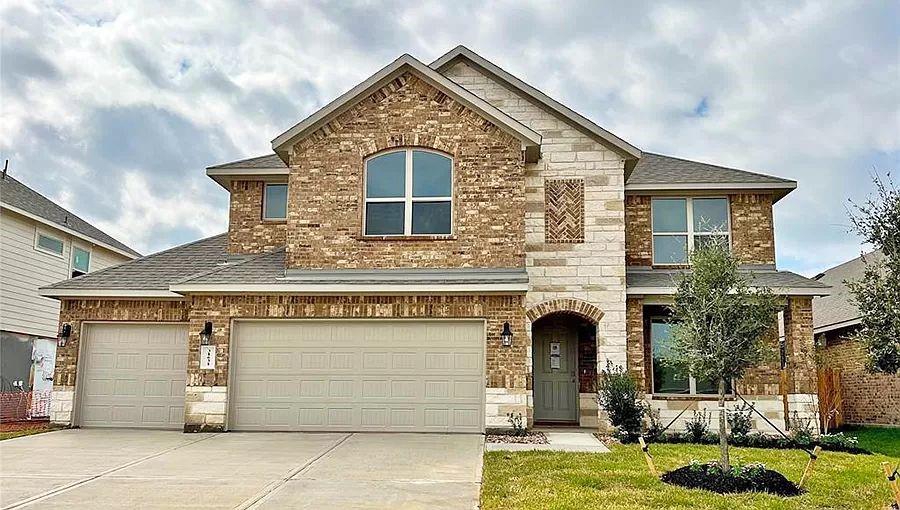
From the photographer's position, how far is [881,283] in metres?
8.64

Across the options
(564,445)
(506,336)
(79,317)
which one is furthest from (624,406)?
(79,317)

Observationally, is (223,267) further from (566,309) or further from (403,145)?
(566,309)

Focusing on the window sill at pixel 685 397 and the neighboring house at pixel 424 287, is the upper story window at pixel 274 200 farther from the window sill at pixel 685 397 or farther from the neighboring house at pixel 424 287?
the window sill at pixel 685 397

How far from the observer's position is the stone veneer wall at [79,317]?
1489cm

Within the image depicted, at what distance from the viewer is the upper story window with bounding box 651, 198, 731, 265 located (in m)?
16.4

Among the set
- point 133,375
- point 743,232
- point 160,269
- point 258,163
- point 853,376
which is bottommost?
point 133,375

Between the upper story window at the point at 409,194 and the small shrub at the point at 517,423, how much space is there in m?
3.68

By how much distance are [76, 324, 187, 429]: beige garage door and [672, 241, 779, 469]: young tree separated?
1000cm

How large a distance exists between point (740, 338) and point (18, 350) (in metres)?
18.6

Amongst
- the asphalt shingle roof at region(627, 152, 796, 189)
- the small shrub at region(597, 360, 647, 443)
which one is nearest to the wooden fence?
the asphalt shingle roof at region(627, 152, 796, 189)

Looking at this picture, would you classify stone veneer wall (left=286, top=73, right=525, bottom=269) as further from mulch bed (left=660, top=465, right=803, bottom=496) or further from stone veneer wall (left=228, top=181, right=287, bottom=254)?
mulch bed (left=660, top=465, right=803, bottom=496)

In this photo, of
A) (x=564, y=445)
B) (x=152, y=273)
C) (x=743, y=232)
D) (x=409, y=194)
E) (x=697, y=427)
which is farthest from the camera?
(x=743, y=232)

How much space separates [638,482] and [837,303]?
15695mm

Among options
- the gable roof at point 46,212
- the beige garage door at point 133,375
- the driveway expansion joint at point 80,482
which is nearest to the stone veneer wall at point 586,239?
the beige garage door at point 133,375
